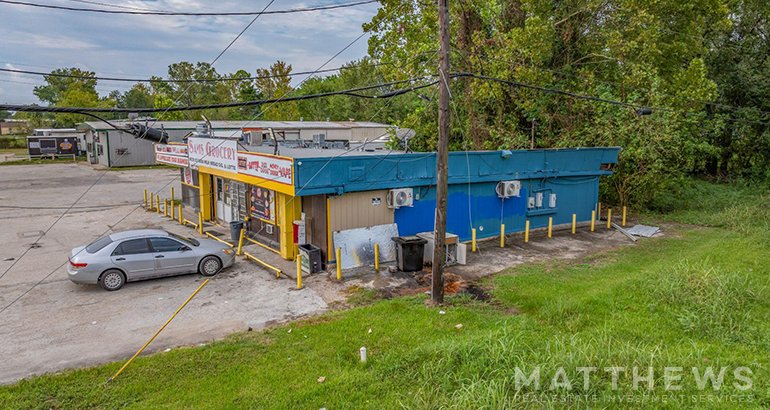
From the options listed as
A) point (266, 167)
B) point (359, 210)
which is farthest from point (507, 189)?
point (266, 167)

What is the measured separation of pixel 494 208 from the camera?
1808cm

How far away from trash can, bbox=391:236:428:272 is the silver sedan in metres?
5.08

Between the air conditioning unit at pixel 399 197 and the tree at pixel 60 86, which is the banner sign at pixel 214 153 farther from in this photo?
the tree at pixel 60 86

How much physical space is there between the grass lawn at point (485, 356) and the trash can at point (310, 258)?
2990 millimetres

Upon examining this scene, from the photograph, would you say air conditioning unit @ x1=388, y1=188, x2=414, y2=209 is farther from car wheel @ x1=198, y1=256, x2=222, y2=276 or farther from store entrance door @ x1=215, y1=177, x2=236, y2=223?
store entrance door @ x1=215, y1=177, x2=236, y2=223

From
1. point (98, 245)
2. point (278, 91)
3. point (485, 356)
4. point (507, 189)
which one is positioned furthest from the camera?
point (278, 91)

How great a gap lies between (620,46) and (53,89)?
444 feet

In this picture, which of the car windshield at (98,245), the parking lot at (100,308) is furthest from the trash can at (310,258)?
the car windshield at (98,245)

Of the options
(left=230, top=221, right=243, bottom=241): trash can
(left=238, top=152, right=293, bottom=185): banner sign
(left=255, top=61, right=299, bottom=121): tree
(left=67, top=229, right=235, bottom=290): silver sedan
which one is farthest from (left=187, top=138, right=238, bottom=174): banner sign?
(left=255, top=61, right=299, bottom=121): tree

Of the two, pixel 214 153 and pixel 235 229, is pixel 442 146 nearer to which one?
pixel 235 229

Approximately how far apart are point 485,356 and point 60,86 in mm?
130411

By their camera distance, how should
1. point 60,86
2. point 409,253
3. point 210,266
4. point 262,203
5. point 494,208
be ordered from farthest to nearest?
point 60,86 < point 494,208 < point 262,203 < point 409,253 < point 210,266

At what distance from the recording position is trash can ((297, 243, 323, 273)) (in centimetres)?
1361

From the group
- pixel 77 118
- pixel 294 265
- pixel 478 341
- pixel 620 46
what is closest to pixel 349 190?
pixel 294 265
